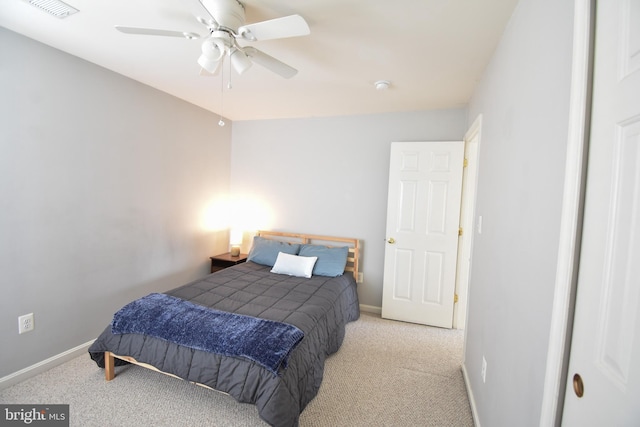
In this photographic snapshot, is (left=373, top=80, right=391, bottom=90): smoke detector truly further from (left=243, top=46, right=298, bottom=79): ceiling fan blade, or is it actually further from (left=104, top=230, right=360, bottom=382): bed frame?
(left=104, top=230, right=360, bottom=382): bed frame

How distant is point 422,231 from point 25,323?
11.7 feet

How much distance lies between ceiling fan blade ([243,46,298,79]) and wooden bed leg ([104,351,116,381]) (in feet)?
7.51

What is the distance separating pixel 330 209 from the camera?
12.0 feet

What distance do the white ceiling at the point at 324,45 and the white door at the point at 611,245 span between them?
1019 mm

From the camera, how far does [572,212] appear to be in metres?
0.81

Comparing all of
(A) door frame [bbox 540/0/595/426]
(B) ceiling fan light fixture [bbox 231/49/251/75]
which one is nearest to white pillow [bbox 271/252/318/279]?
(B) ceiling fan light fixture [bbox 231/49/251/75]

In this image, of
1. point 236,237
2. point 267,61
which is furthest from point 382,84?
point 236,237

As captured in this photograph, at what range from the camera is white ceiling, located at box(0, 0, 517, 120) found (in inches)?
60.7

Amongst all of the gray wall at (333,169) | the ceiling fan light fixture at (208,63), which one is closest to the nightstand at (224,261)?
the gray wall at (333,169)

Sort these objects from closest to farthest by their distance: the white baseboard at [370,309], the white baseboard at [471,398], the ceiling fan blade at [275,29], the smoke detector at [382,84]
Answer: the ceiling fan blade at [275,29] → the white baseboard at [471,398] → the smoke detector at [382,84] → the white baseboard at [370,309]

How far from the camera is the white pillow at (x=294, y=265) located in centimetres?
310

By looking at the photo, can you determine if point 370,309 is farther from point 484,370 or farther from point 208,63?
point 208,63

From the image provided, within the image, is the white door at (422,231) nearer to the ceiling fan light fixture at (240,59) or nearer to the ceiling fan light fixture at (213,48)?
the ceiling fan light fixture at (240,59)

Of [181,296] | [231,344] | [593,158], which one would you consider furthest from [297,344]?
[593,158]
